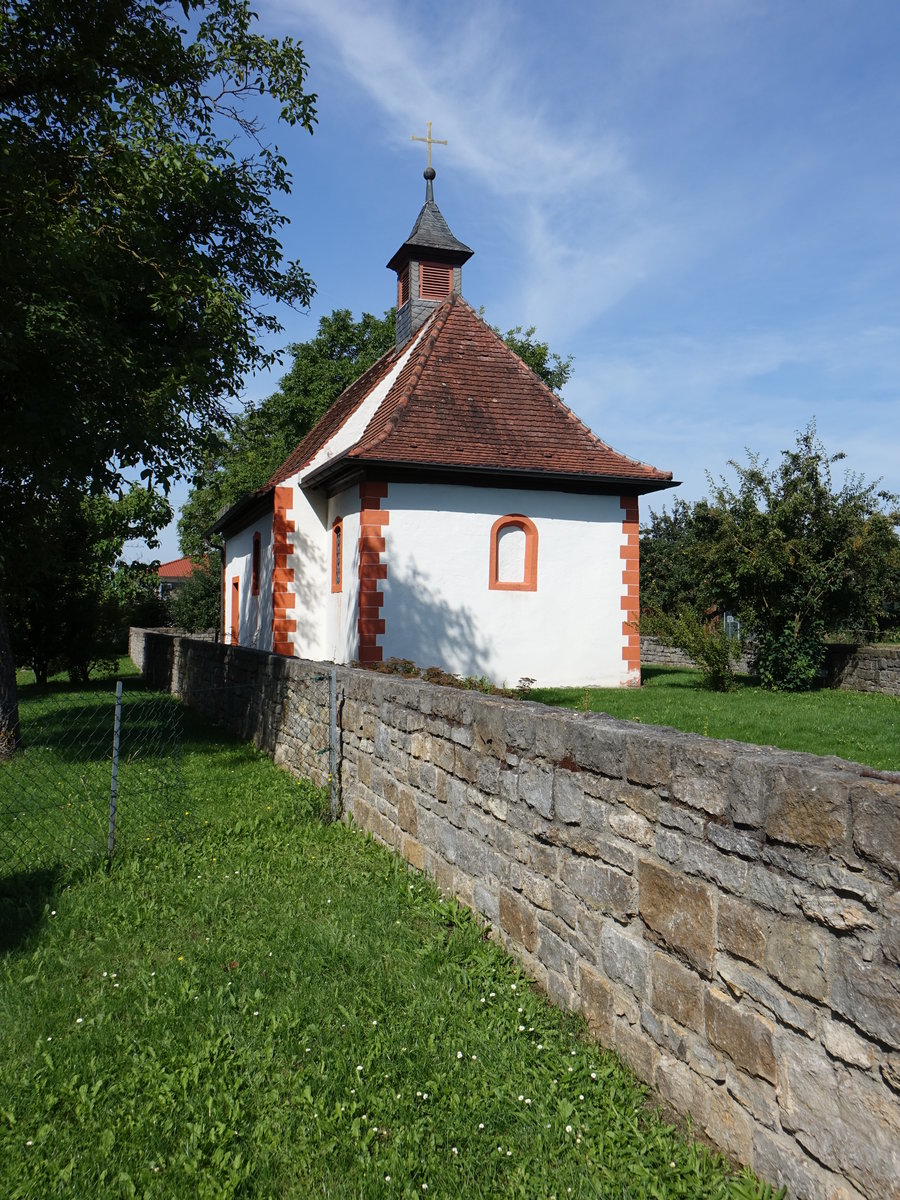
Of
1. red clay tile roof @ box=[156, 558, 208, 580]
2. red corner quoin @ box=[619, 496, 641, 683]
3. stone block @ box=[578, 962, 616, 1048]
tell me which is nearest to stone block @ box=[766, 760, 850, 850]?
stone block @ box=[578, 962, 616, 1048]

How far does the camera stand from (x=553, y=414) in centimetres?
1695

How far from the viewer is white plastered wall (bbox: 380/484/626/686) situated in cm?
1519

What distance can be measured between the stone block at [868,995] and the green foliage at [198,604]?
134 feet

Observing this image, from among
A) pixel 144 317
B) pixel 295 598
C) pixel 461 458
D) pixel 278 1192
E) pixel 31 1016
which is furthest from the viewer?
pixel 295 598

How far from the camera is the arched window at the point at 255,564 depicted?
2092cm

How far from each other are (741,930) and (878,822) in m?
0.70

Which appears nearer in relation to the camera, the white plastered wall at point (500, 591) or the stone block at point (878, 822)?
the stone block at point (878, 822)

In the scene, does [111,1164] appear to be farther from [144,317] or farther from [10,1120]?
[144,317]

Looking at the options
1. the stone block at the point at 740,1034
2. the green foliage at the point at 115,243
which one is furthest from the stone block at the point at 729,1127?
the green foliage at the point at 115,243

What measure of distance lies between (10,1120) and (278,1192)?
1032mm

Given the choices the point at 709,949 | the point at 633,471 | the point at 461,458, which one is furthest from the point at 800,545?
the point at 709,949

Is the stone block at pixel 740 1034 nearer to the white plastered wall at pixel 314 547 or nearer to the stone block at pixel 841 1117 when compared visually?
the stone block at pixel 841 1117

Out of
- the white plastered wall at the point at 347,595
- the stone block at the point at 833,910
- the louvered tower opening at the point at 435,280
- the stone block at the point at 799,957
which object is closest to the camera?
the stone block at the point at 833,910

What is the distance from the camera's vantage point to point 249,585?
73.0ft
